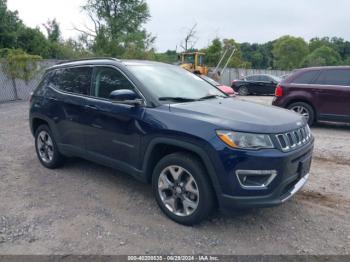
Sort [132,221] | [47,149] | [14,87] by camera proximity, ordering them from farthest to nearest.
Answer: [14,87] < [47,149] < [132,221]

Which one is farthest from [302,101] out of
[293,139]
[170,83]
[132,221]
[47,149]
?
[132,221]

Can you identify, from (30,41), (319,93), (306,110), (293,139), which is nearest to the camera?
(293,139)

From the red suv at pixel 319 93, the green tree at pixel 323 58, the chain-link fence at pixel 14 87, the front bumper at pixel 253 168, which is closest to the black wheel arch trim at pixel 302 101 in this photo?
the red suv at pixel 319 93

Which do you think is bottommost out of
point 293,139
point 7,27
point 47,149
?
point 47,149

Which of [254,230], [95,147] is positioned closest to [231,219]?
[254,230]

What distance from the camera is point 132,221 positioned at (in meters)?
3.60

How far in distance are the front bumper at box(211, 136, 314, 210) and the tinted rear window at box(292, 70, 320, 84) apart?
20.8ft

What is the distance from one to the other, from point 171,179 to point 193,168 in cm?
40

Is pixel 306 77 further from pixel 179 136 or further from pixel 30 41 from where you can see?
pixel 30 41

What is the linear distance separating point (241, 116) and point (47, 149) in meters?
3.43

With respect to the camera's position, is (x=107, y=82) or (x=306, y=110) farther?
(x=306, y=110)

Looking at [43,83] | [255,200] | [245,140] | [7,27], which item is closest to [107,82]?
[43,83]

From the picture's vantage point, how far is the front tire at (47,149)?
5.14m

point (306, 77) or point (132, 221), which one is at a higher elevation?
point (306, 77)
